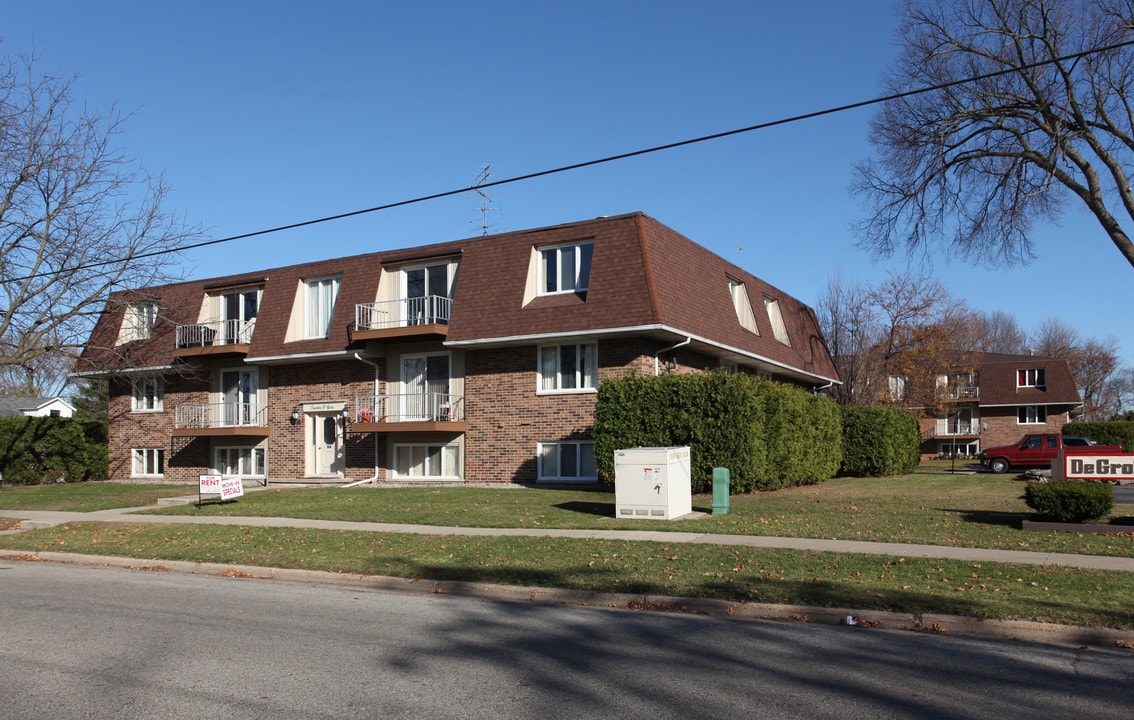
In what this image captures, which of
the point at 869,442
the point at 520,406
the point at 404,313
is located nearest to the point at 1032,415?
the point at 869,442

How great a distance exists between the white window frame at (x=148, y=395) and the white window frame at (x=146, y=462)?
1.49 metres

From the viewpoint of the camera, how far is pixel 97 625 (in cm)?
877

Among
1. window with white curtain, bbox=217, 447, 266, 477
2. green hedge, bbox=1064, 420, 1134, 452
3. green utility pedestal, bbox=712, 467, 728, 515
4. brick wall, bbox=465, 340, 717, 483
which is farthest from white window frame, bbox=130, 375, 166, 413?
green hedge, bbox=1064, 420, 1134, 452

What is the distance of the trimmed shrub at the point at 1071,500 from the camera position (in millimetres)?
13617

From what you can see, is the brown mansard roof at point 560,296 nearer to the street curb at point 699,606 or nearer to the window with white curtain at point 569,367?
the window with white curtain at point 569,367

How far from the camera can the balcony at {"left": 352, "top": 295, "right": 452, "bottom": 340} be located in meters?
24.9

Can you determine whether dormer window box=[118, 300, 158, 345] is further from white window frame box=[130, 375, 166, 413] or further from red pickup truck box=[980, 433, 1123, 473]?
red pickup truck box=[980, 433, 1123, 473]

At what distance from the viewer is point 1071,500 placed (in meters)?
13.7

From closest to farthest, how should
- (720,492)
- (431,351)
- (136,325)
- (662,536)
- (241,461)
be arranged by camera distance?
1. (662,536)
2. (720,492)
3. (431,351)
4. (241,461)
5. (136,325)

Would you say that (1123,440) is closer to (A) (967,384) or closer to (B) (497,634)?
(A) (967,384)

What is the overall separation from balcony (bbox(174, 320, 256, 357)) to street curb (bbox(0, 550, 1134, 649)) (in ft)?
54.7

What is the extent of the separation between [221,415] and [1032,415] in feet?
157

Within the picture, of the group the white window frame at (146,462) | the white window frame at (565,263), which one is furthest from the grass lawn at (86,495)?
the white window frame at (565,263)

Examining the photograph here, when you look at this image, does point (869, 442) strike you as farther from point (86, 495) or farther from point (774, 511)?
point (86, 495)
